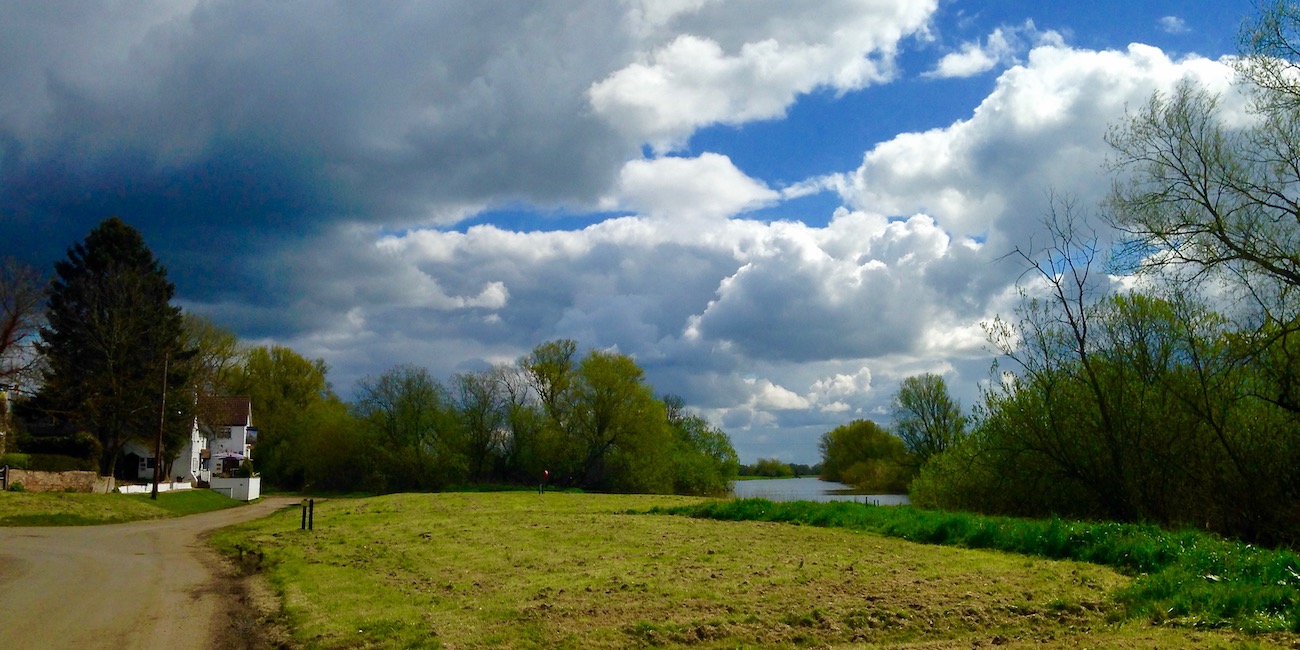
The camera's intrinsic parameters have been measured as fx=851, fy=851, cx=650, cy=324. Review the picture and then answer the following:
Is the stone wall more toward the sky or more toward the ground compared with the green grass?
more toward the sky

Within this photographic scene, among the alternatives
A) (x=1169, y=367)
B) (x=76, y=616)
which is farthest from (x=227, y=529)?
(x=1169, y=367)

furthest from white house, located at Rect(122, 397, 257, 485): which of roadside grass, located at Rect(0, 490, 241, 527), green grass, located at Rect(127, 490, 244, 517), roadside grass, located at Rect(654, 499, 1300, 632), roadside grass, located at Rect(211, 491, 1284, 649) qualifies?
roadside grass, located at Rect(654, 499, 1300, 632)

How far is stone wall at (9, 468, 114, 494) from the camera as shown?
36438 mm

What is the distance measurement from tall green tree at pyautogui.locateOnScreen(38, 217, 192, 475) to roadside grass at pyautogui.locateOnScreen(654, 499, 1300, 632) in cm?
4326

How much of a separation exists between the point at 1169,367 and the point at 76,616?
85.9ft

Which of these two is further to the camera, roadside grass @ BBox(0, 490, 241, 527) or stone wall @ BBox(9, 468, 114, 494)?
stone wall @ BBox(9, 468, 114, 494)

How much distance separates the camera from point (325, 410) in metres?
77.8

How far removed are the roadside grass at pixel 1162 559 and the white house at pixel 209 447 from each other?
51.1 m

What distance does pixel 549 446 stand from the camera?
233ft

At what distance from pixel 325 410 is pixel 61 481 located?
1548 inches

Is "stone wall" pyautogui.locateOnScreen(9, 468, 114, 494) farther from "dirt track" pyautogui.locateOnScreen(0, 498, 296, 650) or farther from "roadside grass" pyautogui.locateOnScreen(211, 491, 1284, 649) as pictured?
"roadside grass" pyautogui.locateOnScreen(211, 491, 1284, 649)

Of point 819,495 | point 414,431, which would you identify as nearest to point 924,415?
point 819,495

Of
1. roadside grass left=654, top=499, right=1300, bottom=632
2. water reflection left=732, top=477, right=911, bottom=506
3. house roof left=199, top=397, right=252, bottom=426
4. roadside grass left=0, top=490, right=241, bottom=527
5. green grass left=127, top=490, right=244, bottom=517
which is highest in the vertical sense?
house roof left=199, top=397, right=252, bottom=426

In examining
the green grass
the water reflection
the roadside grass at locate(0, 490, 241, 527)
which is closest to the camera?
the roadside grass at locate(0, 490, 241, 527)
